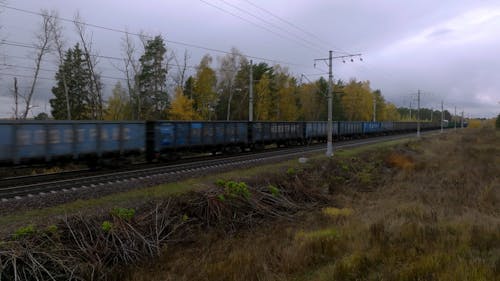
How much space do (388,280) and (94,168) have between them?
680 inches

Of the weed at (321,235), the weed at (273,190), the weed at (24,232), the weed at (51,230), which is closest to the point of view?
the weed at (24,232)

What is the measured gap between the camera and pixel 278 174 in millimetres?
17859

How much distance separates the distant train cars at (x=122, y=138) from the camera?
1656 centimetres

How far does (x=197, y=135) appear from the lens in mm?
26266

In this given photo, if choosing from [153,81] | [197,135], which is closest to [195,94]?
[153,81]

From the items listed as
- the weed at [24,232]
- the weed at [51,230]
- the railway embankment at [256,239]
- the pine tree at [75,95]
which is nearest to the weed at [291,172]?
the railway embankment at [256,239]

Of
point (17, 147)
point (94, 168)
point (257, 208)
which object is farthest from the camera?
point (94, 168)

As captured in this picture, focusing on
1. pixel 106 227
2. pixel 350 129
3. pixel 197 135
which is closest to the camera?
pixel 106 227

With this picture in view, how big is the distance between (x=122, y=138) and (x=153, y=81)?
1644 inches

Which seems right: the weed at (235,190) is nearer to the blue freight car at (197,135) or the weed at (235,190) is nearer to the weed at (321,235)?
the weed at (321,235)

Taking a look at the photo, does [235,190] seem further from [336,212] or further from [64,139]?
[64,139]

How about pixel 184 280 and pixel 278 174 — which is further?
pixel 278 174

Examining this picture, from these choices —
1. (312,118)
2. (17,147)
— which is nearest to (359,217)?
(17,147)

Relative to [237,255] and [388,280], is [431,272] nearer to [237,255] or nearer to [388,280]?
[388,280]
